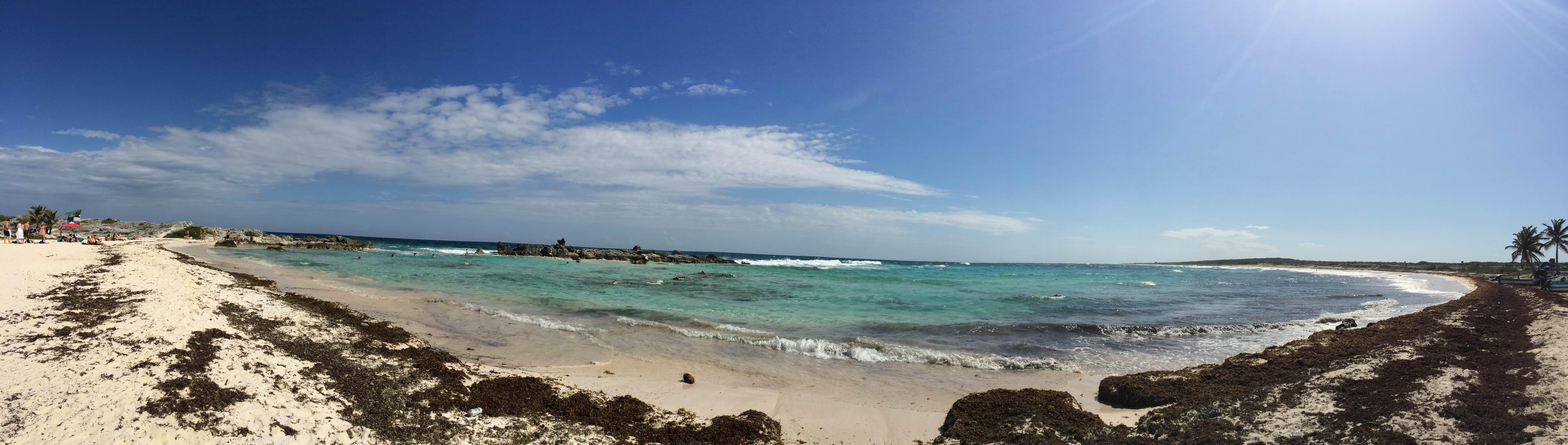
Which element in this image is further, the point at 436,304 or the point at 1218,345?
the point at 436,304

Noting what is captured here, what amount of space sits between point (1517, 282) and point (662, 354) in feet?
128

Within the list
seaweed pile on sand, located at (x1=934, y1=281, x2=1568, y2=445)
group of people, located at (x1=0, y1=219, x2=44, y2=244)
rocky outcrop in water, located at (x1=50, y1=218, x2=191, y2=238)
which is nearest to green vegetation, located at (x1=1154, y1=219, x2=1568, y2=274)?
seaweed pile on sand, located at (x1=934, y1=281, x2=1568, y2=445)

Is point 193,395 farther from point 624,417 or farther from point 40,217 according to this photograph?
point 40,217

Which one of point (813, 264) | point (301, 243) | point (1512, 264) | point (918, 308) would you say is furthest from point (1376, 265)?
point (301, 243)

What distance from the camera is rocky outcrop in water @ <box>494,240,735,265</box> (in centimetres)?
4778

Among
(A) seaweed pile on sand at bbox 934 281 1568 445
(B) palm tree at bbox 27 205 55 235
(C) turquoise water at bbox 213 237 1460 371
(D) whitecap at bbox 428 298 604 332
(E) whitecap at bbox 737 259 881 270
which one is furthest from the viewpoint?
(E) whitecap at bbox 737 259 881 270

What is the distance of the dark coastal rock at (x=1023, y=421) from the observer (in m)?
4.42

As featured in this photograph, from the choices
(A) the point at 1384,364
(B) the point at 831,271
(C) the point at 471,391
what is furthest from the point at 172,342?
(B) the point at 831,271

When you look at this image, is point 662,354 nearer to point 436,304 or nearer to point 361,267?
point 436,304

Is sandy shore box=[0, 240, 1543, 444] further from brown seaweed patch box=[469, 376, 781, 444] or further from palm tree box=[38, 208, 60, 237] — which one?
palm tree box=[38, 208, 60, 237]

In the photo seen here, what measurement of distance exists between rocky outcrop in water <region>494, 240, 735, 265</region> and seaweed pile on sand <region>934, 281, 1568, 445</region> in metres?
42.4

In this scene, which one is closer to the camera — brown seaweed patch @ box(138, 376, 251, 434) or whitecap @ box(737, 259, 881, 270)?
brown seaweed patch @ box(138, 376, 251, 434)

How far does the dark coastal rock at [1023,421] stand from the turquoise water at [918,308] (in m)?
3.22

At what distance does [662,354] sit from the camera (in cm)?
880
